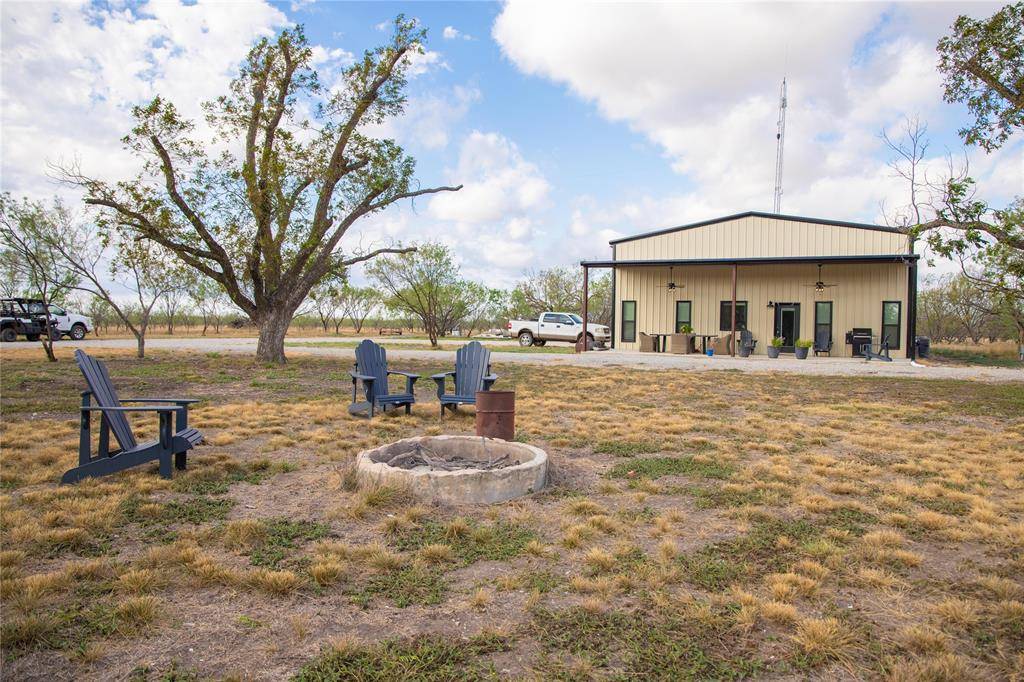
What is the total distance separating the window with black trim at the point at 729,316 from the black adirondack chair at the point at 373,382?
54.4 feet

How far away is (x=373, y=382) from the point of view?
704cm

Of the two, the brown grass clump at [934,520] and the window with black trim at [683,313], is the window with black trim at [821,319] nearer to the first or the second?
the window with black trim at [683,313]

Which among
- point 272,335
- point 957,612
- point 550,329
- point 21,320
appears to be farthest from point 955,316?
point 21,320

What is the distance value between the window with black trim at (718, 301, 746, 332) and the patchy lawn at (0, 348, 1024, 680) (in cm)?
1583

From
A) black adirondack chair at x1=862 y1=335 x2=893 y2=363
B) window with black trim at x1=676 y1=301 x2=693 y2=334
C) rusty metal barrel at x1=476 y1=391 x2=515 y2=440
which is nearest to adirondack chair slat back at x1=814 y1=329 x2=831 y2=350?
black adirondack chair at x1=862 y1=335 x2=893 y2=363

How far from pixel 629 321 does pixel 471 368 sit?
1625 cm

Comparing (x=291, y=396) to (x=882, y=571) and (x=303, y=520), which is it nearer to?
(x=303, y=520)

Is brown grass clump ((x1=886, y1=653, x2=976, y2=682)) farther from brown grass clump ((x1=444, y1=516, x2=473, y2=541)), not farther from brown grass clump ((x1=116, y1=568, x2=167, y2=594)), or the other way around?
brown grass clump ((x1=116, y1=568, x2=167, y2=594))

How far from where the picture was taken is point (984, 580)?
2.86m

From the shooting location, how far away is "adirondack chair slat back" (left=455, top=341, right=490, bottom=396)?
7395mm

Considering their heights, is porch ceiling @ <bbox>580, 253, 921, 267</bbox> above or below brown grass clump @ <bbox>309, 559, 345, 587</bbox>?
above

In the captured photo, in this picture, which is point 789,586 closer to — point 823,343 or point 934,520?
point 934,520

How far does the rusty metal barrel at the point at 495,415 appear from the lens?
5.01 meters

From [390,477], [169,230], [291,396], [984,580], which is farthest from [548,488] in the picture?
[169,230]
